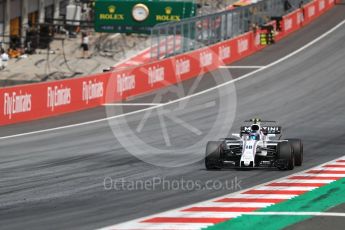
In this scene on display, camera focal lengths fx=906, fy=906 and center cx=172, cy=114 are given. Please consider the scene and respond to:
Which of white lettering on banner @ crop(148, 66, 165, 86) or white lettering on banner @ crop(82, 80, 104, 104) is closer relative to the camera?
white lettering on banner @ crop(82, 80, 104, 104)

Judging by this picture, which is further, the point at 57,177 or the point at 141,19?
the point at 141,19

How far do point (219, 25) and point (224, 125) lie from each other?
70.9 ft

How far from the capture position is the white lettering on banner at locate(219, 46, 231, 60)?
47.7 metres

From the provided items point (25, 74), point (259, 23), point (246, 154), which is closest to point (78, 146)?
point (246, 154)

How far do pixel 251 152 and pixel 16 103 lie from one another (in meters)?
13.9

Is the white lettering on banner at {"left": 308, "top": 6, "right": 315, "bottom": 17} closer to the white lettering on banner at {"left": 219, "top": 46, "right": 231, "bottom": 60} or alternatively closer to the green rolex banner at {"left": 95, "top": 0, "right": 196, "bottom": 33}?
the green rolex banner at {"left": 95, "top": 0, "right": 196, "bottom": 33}

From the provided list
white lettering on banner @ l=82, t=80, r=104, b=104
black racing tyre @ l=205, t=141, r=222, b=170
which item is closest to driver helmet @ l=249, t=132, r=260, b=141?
black racing tyre @ l=205, t=141, r=222, b=170

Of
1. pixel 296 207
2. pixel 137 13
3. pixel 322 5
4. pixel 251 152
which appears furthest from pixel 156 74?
pixel 322 5

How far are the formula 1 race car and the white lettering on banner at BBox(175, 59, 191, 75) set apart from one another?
2330cm

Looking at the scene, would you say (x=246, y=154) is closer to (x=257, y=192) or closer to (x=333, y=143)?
(x=257, y=192)

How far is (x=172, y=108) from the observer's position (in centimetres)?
3450

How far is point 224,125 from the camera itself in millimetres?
29594

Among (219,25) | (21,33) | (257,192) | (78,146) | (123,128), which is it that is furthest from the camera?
(21,33)

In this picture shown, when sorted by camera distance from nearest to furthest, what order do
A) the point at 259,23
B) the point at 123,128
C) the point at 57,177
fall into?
the point at 57,177 < the point at 123,128 < the point at 259,23
